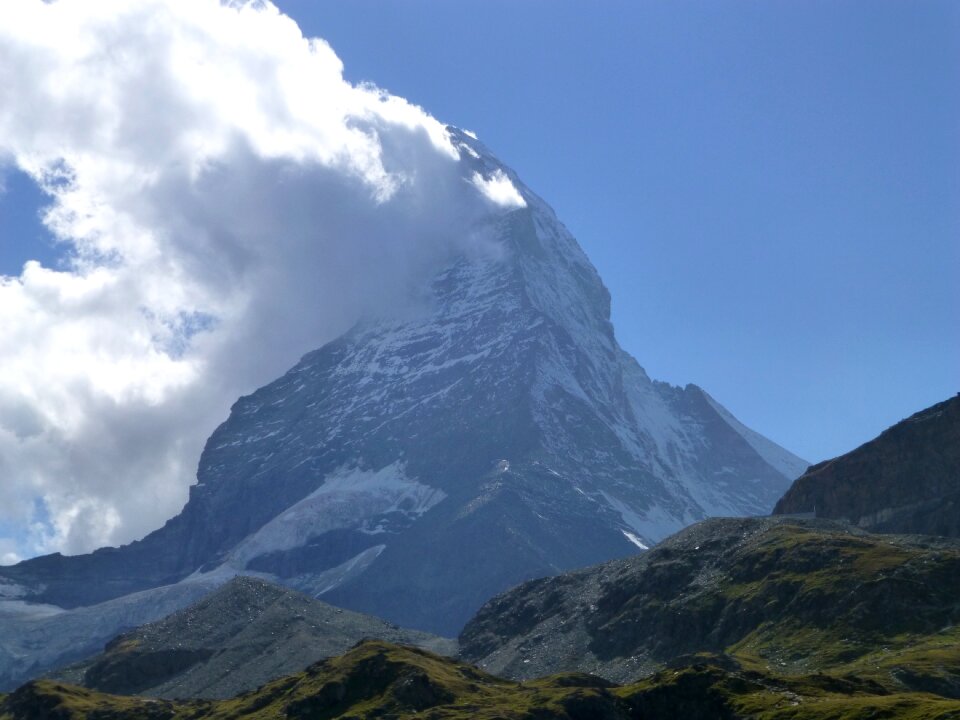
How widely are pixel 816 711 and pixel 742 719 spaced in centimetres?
1252

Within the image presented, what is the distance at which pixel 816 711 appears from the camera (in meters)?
187

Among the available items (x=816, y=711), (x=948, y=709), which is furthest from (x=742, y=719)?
(x=948, y=709)

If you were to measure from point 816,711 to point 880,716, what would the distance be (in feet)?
33.1

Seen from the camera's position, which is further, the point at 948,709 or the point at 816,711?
the point at 816,711

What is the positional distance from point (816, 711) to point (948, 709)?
18.9 metres

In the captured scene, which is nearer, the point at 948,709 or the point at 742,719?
the point at 948,709

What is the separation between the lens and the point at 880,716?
586 ft

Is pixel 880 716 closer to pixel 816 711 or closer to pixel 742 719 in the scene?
pixel 816 711

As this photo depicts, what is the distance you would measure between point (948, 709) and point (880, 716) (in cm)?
892

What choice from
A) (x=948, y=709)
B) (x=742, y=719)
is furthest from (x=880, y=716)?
(x=742, y=719)

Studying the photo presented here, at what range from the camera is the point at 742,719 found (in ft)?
646

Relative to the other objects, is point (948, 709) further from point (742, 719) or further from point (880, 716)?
point (742, 719)

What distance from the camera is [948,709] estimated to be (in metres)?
172
